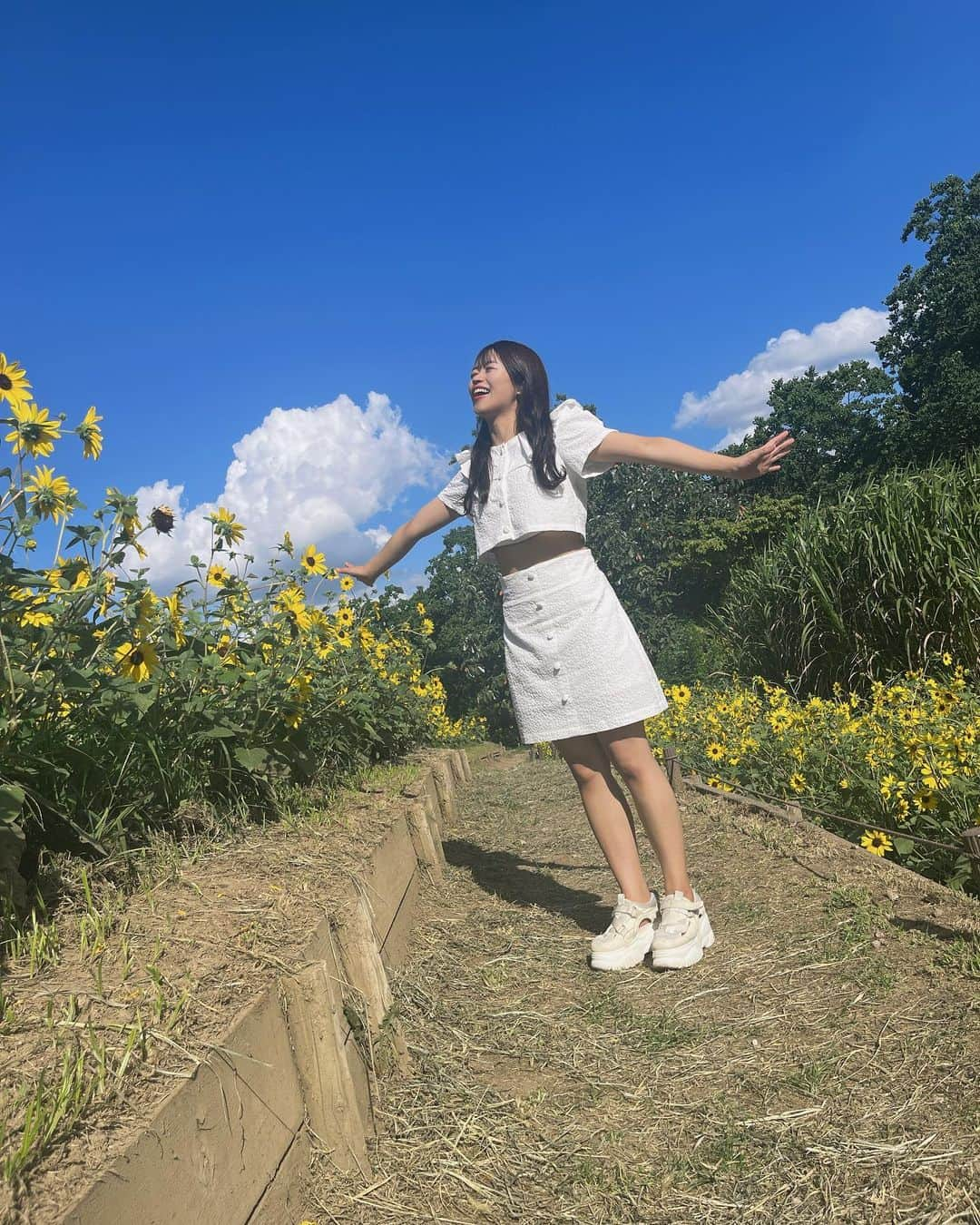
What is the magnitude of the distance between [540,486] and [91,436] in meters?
1.31

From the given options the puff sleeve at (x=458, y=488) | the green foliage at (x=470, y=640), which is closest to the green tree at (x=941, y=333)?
the green foliage at (x=470, y=640)

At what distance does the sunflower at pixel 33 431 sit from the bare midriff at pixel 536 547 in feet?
4.41

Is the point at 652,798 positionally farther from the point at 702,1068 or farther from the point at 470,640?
the point at 470,640

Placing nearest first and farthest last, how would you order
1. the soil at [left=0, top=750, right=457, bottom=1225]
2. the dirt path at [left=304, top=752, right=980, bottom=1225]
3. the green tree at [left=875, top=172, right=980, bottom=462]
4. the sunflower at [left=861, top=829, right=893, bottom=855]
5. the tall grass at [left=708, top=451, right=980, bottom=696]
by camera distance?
the soil at [left=0, top=750, right=457, bottom=1225] → the dirt path at [left=304, top=752, right=980, bottom=1225] → the sunflower at [left=861, top=829, right=893, bottom=855] → the tall grass at [left=708, top=451, right=980, bottom=696] → the green tree at [left=875, top=172, right=980, bottom=462]

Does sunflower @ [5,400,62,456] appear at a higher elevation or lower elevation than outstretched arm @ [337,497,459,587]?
higher

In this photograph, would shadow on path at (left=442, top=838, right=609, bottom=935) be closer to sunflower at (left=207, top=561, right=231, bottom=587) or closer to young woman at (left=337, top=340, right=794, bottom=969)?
young woman at (left=337, top=340, right=794, bottom=969)

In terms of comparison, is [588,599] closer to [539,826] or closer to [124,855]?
[124,855]

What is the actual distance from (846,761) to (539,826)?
6.05 ft

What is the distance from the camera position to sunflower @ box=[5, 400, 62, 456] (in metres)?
2.04

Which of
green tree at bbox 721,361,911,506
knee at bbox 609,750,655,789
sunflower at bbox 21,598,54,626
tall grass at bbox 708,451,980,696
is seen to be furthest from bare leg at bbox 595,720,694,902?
green tree at bbox 721,361,911,506

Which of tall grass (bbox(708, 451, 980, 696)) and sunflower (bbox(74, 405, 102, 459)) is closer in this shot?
sunflower (bbox(74, 405, 102, 459))

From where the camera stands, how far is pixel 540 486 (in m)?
2.89

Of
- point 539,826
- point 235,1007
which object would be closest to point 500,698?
point 539,826

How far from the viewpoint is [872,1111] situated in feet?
5.97
